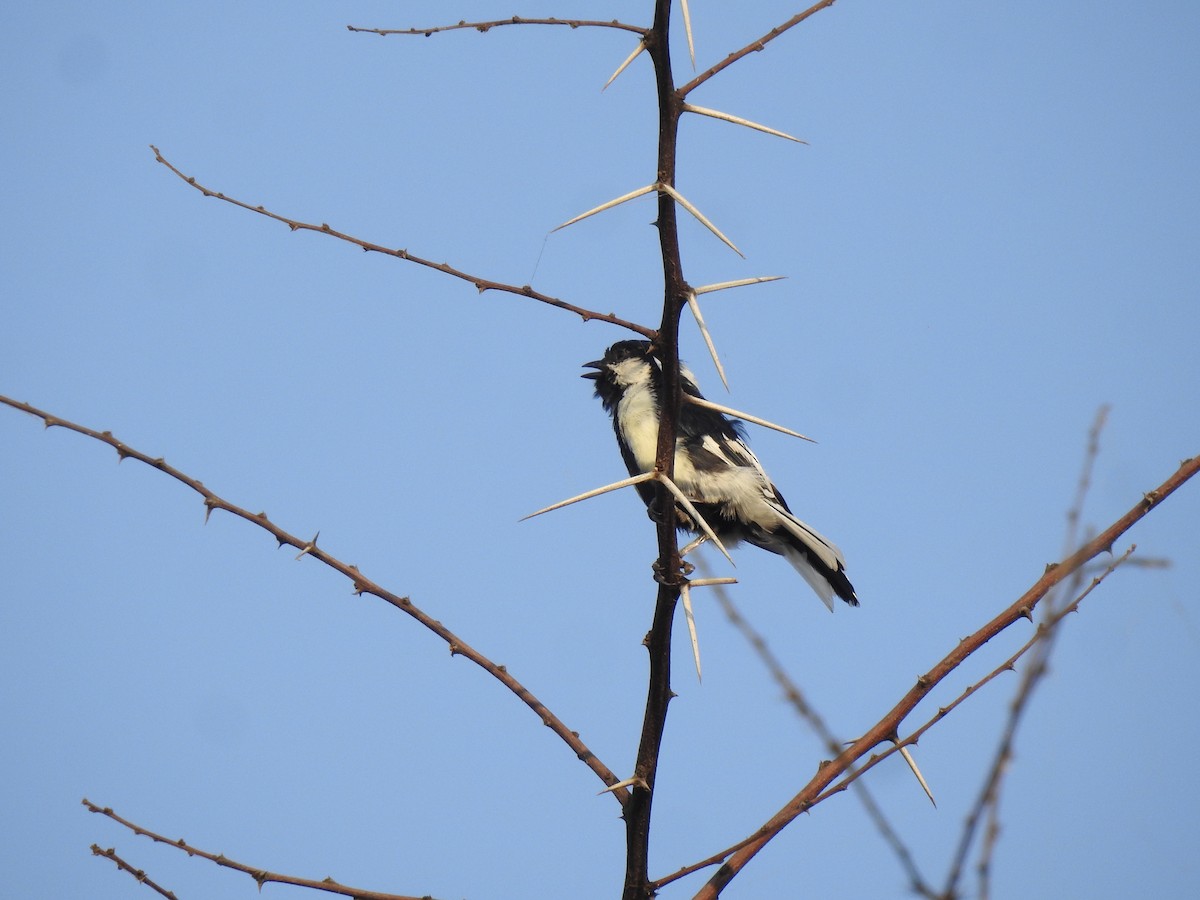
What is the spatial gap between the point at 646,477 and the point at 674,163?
0.72m

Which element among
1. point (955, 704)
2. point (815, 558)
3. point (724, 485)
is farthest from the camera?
point (724, 485)

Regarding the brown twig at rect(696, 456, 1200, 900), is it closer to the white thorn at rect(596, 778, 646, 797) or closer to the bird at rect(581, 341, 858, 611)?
the white thorn at rect(596, 778, 646, 797)

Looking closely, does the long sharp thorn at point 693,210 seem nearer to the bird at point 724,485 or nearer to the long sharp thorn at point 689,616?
the long sharp thorn at point 689,616

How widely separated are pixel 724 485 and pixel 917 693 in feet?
12.3

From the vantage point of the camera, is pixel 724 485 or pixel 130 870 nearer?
pixel 130 870

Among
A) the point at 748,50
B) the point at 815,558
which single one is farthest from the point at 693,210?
the point at 815,558

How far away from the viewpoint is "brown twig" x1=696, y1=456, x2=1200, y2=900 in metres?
2.40

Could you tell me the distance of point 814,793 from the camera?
104 inches

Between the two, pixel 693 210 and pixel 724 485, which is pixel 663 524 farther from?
pixel 724 485

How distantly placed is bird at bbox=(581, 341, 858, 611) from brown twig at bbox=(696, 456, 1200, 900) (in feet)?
10.8

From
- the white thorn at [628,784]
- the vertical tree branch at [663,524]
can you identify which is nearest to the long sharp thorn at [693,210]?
the vertical tree branch at [663,524]

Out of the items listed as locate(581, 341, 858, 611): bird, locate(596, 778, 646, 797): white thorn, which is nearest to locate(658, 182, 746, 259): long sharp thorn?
locate(596, 778, 646, 797): white thorn

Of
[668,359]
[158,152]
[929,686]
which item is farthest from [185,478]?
Answer: [929,686]

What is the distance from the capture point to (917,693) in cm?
259
